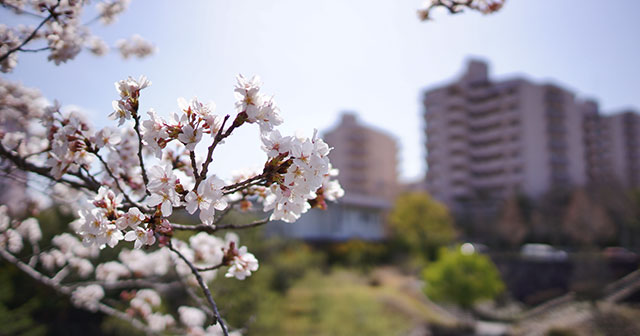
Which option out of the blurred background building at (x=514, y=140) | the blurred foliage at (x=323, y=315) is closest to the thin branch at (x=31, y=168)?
the blurred foliage at (x=323, y=315)

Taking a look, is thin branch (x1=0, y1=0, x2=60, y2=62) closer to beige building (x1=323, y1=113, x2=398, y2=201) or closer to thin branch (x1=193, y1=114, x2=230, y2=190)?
thin branch (x1=193, y1=114, x2=230, y2=190)

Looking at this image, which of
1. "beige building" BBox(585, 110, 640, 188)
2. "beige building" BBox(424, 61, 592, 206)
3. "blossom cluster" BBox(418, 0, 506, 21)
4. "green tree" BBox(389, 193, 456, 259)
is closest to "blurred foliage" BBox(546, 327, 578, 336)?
"blossom cluster" BBox(418, 0, 506, 21)

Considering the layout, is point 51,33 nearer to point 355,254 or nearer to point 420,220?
point 355,254

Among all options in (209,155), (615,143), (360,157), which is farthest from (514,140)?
(209,155)

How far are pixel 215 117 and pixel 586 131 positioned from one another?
55.3 m

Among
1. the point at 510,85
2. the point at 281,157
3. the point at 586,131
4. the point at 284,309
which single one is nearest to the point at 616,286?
the point at 284,309

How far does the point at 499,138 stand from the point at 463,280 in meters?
35.9

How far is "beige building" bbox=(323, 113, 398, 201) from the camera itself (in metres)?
47.7

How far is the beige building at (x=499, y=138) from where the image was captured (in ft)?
132

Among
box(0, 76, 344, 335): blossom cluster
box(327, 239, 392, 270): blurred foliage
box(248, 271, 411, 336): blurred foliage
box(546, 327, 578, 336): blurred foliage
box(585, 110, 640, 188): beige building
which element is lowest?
box(546, 327, 578, 336): blurred foliage

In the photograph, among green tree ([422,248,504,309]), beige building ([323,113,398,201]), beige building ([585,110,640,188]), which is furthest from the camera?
beige building ([323,113,398,201])

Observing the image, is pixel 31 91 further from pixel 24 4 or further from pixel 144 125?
pixel 144 125

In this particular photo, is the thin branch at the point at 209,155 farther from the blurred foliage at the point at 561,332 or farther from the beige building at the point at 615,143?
the beige building at the point at 615,143

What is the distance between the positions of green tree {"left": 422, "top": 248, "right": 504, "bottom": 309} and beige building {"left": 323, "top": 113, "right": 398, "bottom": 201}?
3399 cm
